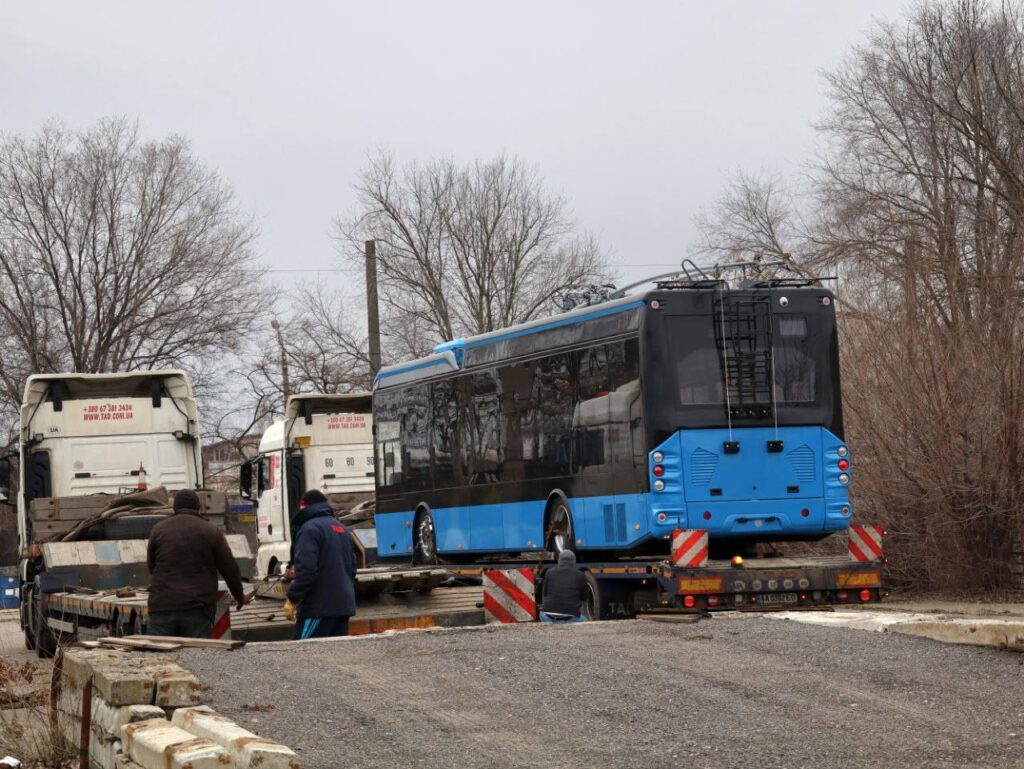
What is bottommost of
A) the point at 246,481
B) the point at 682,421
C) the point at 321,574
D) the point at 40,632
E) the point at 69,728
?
the point at 40,632

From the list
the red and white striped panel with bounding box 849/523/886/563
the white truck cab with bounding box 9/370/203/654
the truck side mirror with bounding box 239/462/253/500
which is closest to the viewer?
the red and white striped panel with bounding box 849/523/886/563

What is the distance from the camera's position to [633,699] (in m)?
8.84

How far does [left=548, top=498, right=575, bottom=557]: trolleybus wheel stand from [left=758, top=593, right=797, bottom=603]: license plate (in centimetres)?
234

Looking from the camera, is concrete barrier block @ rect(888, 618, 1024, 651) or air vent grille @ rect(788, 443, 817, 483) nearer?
concrete barrier block @ rect(888, 618, 1024, 651)

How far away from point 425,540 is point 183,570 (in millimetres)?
8777

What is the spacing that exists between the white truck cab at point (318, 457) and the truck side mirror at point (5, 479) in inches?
227

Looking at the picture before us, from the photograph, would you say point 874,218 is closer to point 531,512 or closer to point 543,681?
point 531,512

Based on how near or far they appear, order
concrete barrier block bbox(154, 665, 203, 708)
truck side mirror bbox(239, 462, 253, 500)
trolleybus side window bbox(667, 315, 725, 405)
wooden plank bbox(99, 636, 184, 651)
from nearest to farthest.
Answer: concrete barrier block bbox(154, 665, 203, 708) → wooden plank bbox(99, 636, 184, 651) → trolleybus side window bbox(667, 315, 725, 405) → truck side mirror bbox(239, 462, 253, 500)

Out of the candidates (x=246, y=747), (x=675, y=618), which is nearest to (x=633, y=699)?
(x=246, y=747)

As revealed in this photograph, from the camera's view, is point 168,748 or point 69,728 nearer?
point 168,748

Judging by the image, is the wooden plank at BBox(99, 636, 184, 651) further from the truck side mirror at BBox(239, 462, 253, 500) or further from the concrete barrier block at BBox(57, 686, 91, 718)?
the truck side mirror at BBox(239, 462, 253, 500)

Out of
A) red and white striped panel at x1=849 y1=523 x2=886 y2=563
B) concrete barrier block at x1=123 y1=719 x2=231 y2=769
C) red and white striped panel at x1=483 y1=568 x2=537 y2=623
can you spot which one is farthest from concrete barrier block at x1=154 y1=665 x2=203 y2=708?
red and white striped panel at x1=849 y1=523 x2=886 y2=563

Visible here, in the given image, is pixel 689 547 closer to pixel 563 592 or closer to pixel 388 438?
pixel 563 592

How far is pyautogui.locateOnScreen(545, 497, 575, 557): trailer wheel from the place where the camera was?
58.1ft
